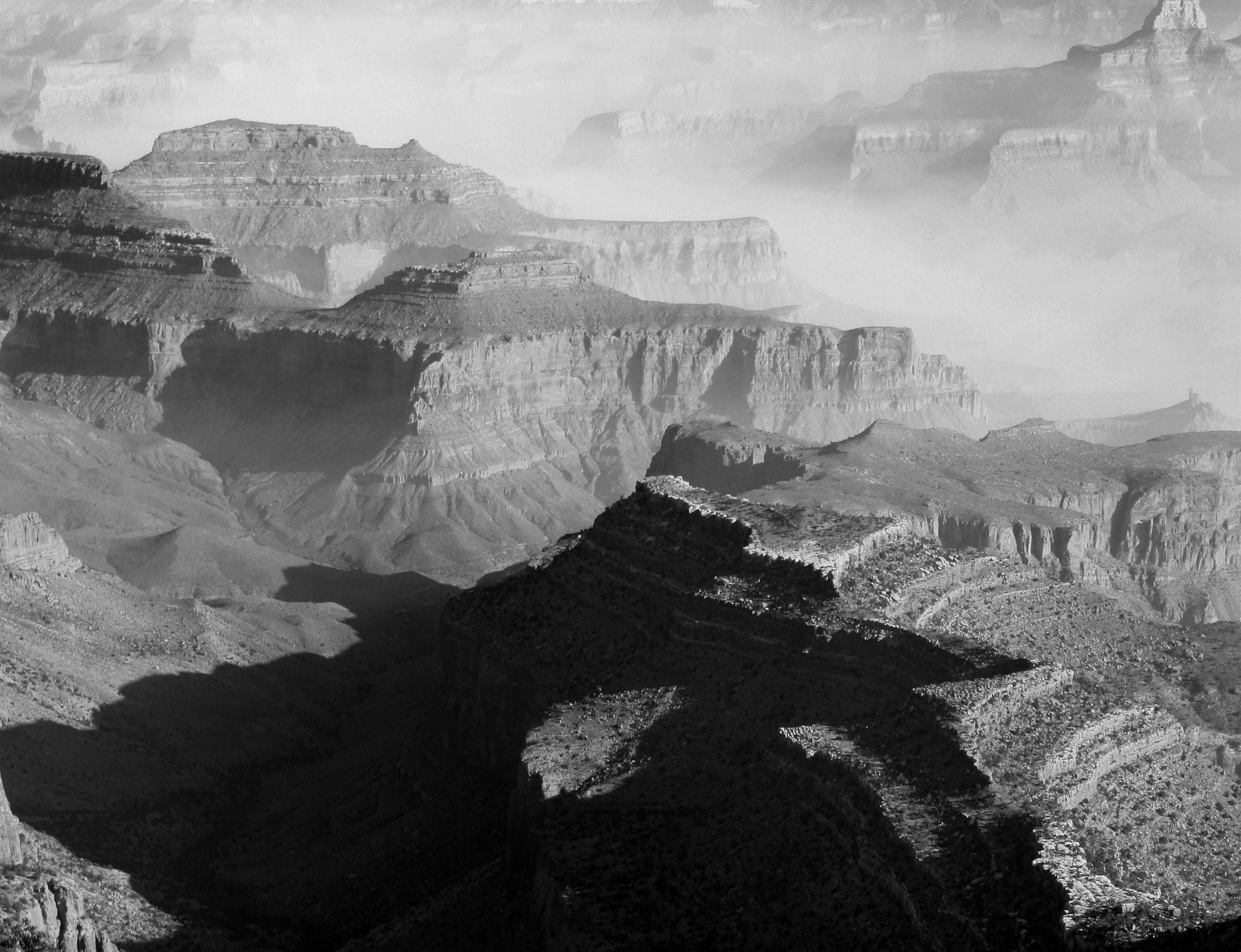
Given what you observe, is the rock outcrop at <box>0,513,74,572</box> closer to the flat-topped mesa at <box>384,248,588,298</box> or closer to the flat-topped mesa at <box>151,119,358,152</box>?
the flat-topped mesa at <box>384,248,588,298</box>

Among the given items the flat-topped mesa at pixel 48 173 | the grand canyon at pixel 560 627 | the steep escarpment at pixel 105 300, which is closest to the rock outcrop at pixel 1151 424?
the grand canyon at pixel 560 627

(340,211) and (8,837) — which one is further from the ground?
(340,211)

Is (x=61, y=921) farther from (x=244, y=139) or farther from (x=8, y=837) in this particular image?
(x=244, y=139)

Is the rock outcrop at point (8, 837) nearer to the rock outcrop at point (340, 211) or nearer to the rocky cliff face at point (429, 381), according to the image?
the rocky cliff face at point (429, 381)

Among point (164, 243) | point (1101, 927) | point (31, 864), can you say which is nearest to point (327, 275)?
point (164, 243)

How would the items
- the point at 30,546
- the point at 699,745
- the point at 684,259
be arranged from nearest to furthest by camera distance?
the point at 699,745
the point at 30,546
the point at 684,259

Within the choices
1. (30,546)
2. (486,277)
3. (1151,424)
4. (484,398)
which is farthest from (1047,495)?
(1151,424)
